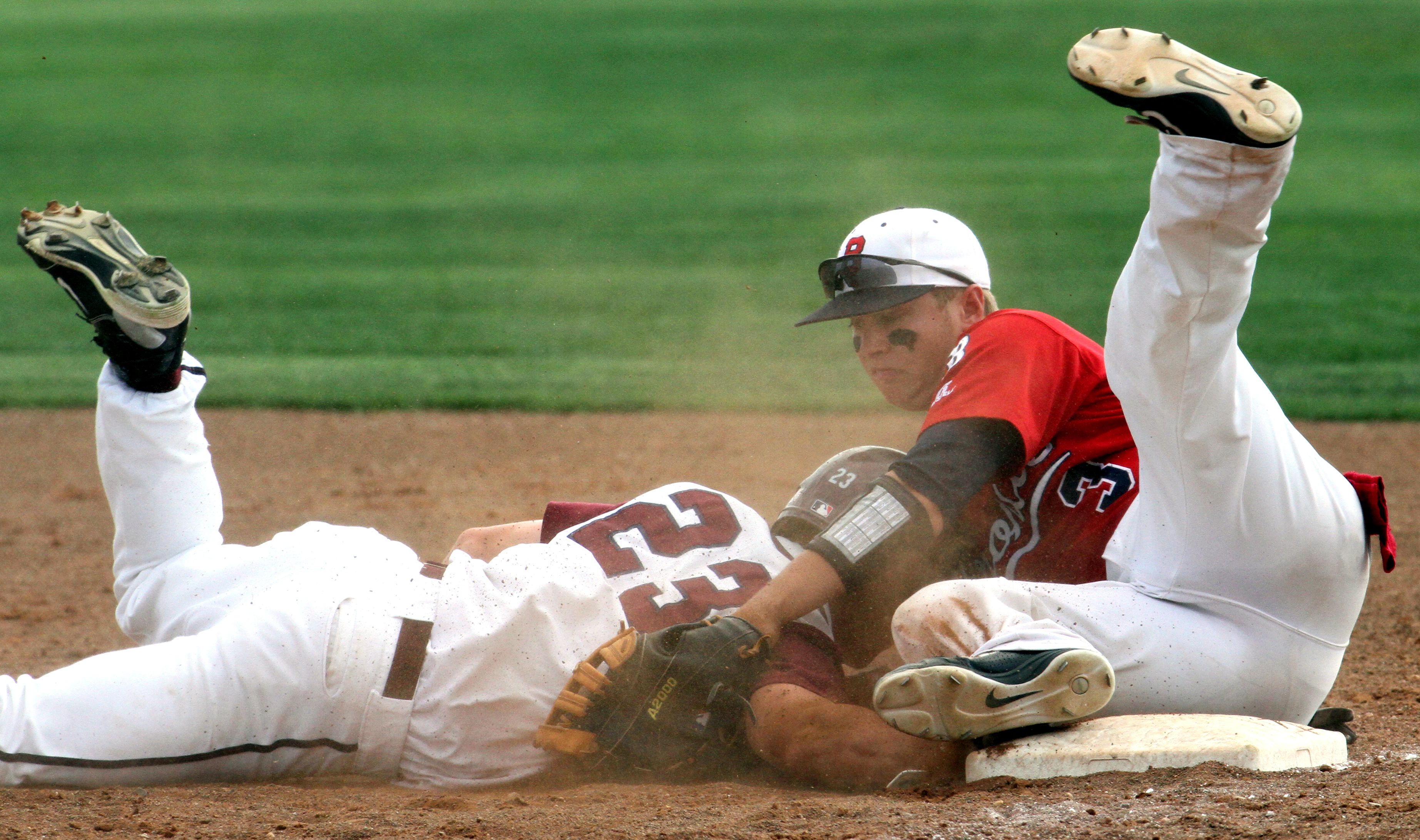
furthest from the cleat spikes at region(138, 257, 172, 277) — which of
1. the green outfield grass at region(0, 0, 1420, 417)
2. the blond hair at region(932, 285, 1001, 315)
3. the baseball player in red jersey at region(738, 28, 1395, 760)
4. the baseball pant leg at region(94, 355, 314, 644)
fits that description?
the green outfield grass at region(0, 0, 1420, 417)

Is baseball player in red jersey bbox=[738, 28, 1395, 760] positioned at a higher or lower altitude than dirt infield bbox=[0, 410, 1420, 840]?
higher

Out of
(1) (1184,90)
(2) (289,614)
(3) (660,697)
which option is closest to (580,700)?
(3) (660,697)

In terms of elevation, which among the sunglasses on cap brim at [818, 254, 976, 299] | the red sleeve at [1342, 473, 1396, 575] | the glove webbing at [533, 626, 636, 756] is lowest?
the glove webbing at [533, 626, 636, 756]

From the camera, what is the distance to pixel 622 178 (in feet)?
51.2

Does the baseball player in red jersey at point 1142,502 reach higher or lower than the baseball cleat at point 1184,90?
lower

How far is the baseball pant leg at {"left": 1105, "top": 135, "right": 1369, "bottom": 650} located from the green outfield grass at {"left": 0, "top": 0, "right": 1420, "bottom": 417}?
15.6 ft

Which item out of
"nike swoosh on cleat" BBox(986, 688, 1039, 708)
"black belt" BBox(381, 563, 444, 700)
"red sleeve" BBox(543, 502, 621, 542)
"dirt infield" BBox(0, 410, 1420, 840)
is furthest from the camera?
"red sleeve" BBox(543, 502, 621, 542)

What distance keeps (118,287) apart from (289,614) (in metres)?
0.82

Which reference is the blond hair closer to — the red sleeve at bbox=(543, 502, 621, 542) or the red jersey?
the red jersey

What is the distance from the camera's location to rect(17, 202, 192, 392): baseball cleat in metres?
3.02

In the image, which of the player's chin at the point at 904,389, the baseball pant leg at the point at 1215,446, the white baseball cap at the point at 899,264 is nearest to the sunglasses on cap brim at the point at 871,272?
the white baseball cap at the point at 899,264

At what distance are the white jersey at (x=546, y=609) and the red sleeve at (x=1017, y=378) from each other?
525mm

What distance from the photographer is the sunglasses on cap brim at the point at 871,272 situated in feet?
11.5

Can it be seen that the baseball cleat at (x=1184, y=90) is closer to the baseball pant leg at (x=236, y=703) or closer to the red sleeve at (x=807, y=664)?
the red sleeve at (x=807, y=664)
